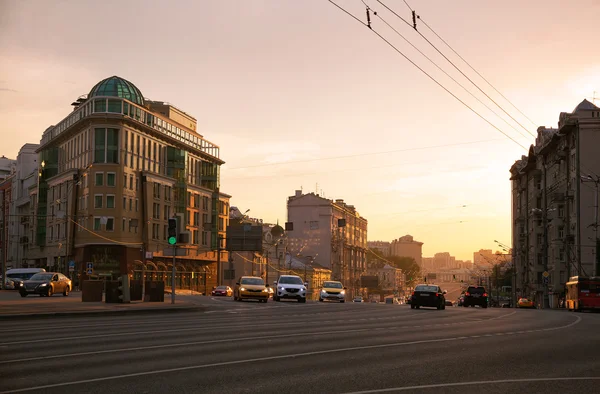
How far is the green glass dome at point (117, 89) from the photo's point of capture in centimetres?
8912

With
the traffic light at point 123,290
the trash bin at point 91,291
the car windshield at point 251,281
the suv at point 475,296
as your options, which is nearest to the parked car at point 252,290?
the car windshield at point 251,281

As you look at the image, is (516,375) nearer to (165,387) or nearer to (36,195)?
(165,387)

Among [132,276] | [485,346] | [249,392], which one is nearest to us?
[249,392]

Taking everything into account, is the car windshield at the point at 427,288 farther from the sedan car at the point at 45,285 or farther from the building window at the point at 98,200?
the building window at the point at 98,200

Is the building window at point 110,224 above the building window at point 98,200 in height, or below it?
below

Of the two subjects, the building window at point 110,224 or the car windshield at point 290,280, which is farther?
the building window at point 110,224

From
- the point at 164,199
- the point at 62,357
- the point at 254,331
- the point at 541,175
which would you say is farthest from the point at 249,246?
the point at 62,357

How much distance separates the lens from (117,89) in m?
89.6

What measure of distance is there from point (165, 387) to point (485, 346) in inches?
360

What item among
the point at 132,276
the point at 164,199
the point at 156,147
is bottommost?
the point at 132,276

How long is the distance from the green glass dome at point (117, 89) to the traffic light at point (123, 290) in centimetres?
5320

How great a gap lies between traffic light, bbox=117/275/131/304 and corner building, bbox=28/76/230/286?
37.1m

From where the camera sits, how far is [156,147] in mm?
95625

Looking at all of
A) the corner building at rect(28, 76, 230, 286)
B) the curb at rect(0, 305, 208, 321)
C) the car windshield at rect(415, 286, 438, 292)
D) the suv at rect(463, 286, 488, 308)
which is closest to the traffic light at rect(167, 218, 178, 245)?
the curb at rect(0, 305, 208, 321)
